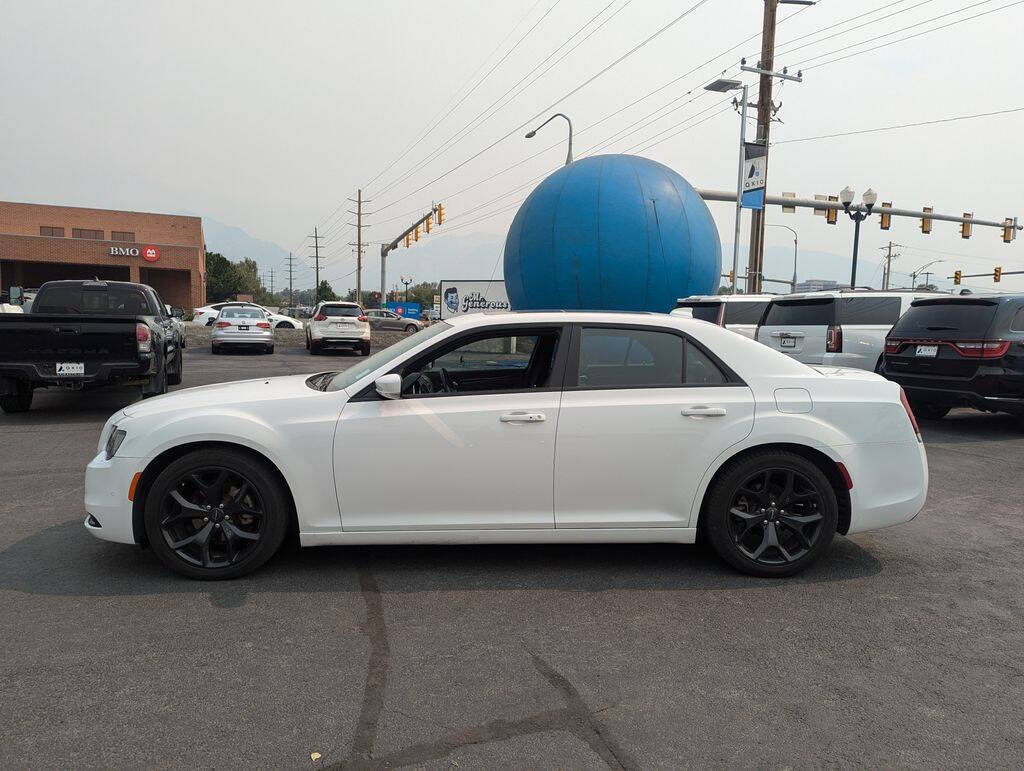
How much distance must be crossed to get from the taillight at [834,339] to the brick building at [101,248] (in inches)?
2068

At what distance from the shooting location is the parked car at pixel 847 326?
1142 cm

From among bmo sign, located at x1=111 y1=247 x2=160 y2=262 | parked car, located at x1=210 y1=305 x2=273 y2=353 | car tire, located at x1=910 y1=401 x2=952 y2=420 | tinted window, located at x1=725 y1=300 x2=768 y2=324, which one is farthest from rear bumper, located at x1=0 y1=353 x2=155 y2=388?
bmo sign, located at x1=111 y1=247 x2=160 y2=262

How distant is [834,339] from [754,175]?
1035 centimetres

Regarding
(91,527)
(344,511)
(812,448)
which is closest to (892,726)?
(812,448)

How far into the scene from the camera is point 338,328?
876 inches

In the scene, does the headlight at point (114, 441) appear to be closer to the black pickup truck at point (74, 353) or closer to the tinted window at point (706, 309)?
the black pickup truck at point (74, 353)

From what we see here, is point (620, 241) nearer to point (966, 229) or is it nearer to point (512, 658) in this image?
point (512, 658)

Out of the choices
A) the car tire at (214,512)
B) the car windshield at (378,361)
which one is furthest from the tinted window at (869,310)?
the car tire at (214,512)

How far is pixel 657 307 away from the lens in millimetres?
17078

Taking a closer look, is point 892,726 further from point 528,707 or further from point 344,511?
point 344,511

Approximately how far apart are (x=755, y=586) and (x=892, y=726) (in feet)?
4.58

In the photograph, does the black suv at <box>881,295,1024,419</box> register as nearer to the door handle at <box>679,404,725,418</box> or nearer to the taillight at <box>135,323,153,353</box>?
the door handle at <box>679,404,725,418</box>

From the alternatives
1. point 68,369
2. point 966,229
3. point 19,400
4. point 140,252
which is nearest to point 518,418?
point 68,369

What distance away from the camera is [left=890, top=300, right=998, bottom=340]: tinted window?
9.24 metres
